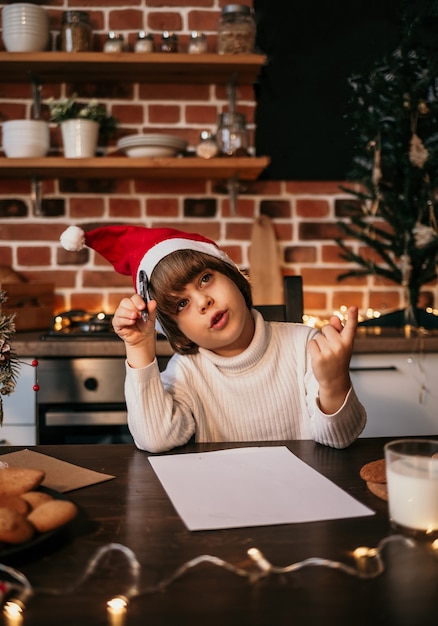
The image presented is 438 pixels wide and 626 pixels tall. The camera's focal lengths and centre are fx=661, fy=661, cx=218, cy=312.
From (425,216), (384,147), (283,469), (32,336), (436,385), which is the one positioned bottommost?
(436,385)

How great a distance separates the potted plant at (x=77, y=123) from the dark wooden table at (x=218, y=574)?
1.71m

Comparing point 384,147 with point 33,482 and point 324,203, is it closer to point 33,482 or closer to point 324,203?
point 324,203

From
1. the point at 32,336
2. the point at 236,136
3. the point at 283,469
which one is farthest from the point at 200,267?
the point at 236,136

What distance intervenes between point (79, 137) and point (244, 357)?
1.27 meters

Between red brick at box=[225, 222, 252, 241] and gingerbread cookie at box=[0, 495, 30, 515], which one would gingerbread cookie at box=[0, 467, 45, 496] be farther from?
red brick at box=[225, 222, 252, 241]

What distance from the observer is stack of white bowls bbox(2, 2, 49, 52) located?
2.31 meters

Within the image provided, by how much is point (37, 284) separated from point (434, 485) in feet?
6.05

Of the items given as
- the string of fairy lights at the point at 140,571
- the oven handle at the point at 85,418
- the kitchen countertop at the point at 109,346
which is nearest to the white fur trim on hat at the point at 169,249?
the kitchen countertop at the point at 109,346

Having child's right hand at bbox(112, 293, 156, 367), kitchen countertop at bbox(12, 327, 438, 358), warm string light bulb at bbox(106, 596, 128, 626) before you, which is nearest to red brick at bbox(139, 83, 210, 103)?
kitchen countertop at bbox(12, 327, 438, 358)

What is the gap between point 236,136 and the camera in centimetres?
231

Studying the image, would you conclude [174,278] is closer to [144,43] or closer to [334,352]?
[334,352]

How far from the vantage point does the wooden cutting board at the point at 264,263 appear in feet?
7.97

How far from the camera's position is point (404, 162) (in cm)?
217

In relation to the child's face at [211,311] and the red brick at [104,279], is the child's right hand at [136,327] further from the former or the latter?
the red brick at [104,279]
